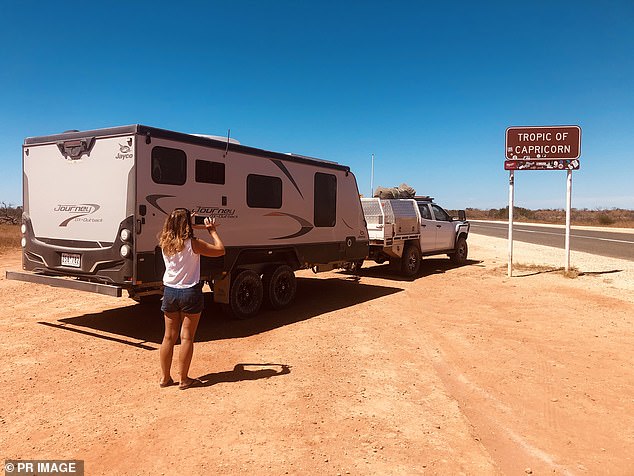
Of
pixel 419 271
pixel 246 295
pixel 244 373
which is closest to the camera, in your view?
pixel 244 373

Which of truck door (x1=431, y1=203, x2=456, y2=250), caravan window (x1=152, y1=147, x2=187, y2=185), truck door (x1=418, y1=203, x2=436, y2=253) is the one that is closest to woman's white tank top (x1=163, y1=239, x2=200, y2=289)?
caravan window (x1=152, y1=147, x2=187, y2=185)

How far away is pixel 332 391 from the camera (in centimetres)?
489

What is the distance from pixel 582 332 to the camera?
7398mm

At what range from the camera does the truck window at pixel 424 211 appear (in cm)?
1443

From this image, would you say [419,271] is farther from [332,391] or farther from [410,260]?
[332,391]

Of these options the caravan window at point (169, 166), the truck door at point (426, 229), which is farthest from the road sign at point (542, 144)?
the caravan window at point (169, 166)

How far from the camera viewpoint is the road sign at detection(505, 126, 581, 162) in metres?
13.5

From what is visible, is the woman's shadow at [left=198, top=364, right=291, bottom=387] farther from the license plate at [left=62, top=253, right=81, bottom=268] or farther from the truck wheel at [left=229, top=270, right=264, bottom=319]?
the license plate at [left=62, top=253, right=81, bottom=268]

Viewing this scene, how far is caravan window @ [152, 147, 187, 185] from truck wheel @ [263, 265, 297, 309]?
2.60 m

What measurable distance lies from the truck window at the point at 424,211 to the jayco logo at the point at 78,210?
33.0ft

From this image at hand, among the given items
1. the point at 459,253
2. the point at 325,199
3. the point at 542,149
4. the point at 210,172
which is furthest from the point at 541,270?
the point at 210,172

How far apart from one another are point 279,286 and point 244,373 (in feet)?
11.3

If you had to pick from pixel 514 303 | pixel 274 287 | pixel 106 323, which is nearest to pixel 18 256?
pixel 106 323

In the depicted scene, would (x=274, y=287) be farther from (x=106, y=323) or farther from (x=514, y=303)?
(x=514, y=303)
